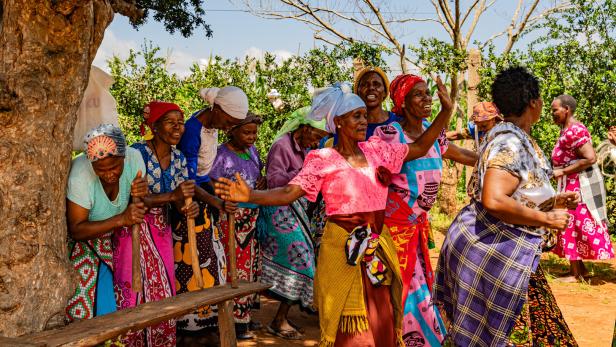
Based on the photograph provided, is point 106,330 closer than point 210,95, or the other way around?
point 106,330

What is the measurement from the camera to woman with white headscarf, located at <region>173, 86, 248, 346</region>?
5.16m

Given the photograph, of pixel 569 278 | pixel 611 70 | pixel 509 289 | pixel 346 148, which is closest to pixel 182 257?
pixel 346 148

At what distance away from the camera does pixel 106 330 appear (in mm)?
3383

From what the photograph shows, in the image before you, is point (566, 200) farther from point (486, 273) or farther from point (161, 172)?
point (161, 172)

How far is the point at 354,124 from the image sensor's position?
4.21m

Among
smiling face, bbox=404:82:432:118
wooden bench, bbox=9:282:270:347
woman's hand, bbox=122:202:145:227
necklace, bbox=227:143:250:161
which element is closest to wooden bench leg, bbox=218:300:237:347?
wooden bench, bbox=9:282:270:347

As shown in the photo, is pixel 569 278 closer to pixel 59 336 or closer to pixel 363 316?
pixel 363 316

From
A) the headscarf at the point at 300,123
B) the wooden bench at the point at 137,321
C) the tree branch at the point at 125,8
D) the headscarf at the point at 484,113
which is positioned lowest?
the wooden bench at the point at 137,321

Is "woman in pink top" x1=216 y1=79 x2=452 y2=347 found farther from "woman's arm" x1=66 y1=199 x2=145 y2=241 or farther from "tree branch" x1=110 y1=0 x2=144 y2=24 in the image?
"tree branch" x1=110 y1=0 x2=144 y2=24

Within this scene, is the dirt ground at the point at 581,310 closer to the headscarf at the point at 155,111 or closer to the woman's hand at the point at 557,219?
the headscarf at the point at 155,111

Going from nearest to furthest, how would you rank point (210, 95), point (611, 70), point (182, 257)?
point (182, 257) < point (210, 95) < point (611, 70)

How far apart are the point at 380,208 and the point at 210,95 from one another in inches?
76.4

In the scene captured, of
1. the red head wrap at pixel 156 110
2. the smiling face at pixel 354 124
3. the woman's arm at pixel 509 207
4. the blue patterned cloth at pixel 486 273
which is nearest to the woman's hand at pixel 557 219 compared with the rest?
the woman's arm at pixel 509 207

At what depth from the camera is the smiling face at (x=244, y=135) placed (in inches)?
230
